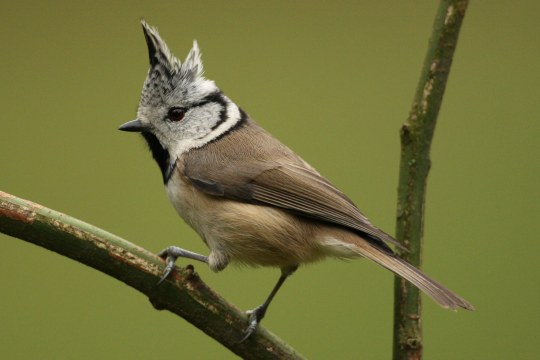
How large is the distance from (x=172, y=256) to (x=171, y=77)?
72 cm

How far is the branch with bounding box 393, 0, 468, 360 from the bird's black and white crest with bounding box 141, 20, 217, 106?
850mm

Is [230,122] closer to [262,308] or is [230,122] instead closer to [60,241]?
[262,308]

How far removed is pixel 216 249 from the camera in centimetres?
208

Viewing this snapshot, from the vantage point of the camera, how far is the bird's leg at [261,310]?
1.65 metres

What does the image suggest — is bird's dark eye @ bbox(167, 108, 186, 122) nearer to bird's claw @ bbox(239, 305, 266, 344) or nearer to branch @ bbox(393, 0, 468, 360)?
bird's claw @ bbox(239, 305, 266, 344)

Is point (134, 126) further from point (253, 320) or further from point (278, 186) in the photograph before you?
point (253, 320)

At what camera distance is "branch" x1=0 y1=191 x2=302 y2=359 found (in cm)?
146

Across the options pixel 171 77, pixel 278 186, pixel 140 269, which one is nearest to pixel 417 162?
pixel 278 186

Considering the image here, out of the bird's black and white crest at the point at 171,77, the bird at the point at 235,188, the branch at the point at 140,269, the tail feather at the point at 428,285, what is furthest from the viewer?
the bird's black and white crest at the point at 171,77

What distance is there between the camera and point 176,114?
2.29 m

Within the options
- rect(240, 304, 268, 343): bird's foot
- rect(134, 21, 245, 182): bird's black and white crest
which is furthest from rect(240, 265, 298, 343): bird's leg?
rect(134, 21, 245, 182): bird's black and white crest

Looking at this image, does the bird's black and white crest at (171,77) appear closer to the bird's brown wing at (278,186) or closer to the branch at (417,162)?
the bird's brown wing at (278,186)

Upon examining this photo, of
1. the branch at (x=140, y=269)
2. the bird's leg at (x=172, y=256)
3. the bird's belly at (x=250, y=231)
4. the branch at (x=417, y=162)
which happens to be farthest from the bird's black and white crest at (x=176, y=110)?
the branch at (x=417, y=162)

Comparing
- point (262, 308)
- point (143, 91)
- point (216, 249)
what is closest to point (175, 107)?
point (143, 91)
